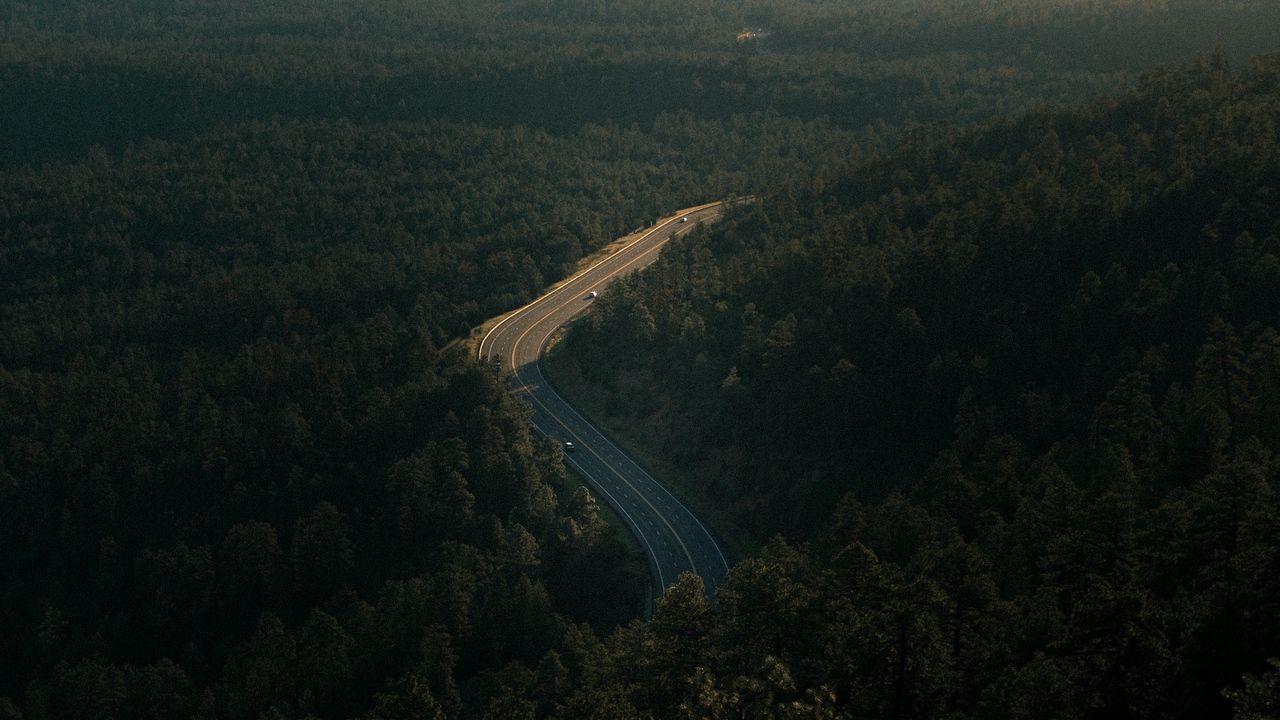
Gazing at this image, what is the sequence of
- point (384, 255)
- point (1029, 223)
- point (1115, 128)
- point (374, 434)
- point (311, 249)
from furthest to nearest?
point (311, 249) → point (384, 255) → point (1115, 128) → point (374, 434) → point (1029, 223)

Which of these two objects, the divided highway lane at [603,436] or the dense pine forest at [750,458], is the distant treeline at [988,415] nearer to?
the dense pine forest at [750,458]

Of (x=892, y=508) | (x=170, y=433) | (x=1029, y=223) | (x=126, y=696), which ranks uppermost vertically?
(x=1029, y=223)

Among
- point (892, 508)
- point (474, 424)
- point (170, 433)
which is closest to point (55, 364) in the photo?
point (170, 433)

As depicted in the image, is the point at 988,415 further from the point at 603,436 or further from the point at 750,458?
the point at 603,436

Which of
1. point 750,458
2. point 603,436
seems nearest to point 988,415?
point 750,458

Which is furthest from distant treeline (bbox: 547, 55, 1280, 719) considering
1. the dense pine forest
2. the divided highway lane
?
the divided highway lane

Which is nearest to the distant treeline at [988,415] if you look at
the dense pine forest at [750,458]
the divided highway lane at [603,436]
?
the dense pine forest at [750,458]

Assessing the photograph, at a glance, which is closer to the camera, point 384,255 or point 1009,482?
point 1009,482

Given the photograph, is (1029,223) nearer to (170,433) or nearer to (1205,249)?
(1205,249)
